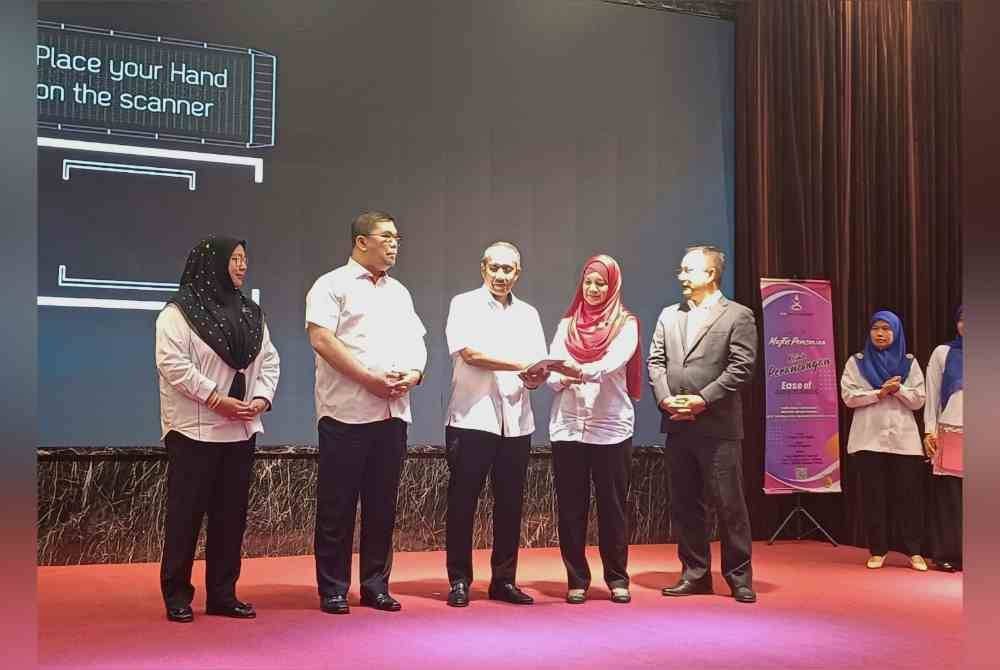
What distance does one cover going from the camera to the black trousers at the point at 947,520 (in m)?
6.58

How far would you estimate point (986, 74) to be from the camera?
2504mm

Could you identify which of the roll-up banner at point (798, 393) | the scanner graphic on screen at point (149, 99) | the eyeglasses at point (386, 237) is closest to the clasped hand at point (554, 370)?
the eyeglasses at point (386, 237)

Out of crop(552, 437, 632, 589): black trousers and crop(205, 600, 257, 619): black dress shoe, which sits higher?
crop(552, 437, 632, 589): black trousers

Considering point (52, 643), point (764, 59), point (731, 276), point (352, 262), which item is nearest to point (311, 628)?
point (52, 643)

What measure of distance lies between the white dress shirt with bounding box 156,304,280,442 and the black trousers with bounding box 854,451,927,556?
3736 mm

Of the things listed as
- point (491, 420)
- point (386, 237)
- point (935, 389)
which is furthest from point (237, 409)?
point (935, 389)

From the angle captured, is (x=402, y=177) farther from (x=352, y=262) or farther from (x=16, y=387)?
(x=16, y=387)

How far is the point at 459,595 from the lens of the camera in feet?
17.2

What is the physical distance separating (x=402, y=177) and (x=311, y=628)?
341cm

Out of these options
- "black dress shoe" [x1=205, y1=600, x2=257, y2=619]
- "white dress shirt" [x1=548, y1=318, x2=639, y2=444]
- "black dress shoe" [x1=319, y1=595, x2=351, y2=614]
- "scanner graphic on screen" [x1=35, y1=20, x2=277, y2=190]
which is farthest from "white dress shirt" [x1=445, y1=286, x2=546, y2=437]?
"scanner graphic on screen" [x1=35, y1=20, x2=277, y2=190]

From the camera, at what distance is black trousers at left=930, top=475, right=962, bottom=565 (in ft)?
21.6

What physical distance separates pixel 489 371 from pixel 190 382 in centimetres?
131

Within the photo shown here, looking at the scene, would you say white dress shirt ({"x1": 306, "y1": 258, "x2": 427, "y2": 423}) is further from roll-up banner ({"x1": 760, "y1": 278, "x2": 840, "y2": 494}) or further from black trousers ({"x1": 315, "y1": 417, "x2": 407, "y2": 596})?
roll-up banner ({"x1": 760, "y1": 278, "x2": 840, "y2": 494})

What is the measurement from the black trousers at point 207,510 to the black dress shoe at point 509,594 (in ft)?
3.79
